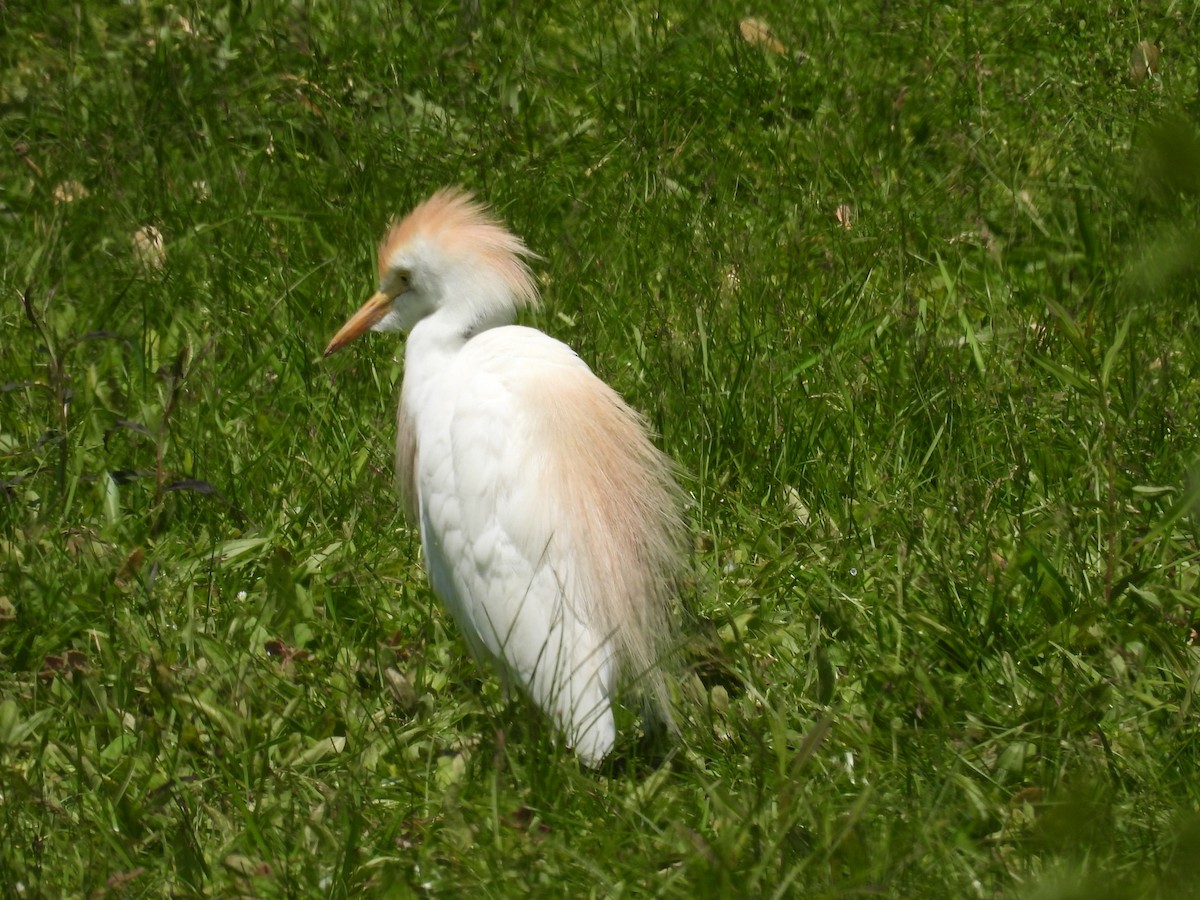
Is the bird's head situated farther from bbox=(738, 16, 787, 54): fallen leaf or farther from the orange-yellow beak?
bbox=(738, 16, 787, 54): fallen leaf

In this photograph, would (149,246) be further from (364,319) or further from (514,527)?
(514,527)

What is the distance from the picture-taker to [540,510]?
2594mm

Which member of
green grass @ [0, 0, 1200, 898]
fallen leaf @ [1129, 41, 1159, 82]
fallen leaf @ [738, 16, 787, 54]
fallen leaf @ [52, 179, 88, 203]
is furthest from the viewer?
fallen leaf @ [738, 16, 787, 54]

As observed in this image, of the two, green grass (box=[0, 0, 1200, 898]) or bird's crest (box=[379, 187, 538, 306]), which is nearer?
green grass (box=[0, 0, 1200, 898])

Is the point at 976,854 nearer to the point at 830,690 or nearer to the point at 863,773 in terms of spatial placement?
the point at 863,773

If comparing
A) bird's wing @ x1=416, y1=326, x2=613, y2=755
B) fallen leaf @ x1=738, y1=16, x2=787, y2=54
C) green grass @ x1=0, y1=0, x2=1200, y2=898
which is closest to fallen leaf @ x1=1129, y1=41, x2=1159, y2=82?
green grass @ x1=0, y1=0, x2=1200, y2=898

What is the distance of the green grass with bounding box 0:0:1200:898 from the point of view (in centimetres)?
217

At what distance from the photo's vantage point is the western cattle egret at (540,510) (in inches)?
100

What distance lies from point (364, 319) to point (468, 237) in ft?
1.30

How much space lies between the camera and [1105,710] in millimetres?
2385

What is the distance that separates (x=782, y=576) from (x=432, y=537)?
0.76 meters

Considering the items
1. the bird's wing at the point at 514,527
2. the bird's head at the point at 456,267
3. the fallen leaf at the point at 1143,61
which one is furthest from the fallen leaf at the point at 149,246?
the fallen leaf at the point at 1143,61

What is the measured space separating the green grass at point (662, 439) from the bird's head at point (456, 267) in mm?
478

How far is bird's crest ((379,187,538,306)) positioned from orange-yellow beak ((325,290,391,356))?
0.15 metres
